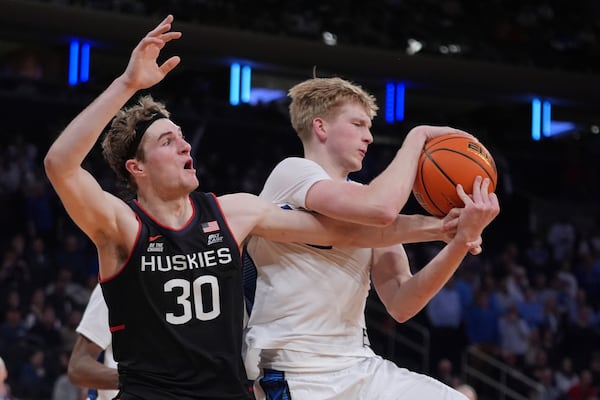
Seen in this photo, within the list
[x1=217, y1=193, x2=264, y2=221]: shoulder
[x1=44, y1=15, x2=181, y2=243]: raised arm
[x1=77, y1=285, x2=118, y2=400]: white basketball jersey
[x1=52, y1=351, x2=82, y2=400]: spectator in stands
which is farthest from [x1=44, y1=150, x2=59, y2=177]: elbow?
[x1=52, y1=351, x2=82, y2=400]: spectator in stands

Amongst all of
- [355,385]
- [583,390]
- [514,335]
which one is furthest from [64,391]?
[583,390]

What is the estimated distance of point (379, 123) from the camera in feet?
63.2

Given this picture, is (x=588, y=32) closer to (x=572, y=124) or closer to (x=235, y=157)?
(x=572, y=124)

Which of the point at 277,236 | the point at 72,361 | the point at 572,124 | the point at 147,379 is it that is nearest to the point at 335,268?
the point at 277,236

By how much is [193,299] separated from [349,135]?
101 centimetres

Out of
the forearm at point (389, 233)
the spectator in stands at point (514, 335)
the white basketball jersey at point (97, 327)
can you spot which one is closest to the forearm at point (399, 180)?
the forearm at point (389, 233)

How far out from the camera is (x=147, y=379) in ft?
11.5

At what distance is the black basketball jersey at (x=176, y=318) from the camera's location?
3.51 m

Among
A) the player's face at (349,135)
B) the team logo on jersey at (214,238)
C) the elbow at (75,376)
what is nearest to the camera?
the team logo on jersey at (214,238)

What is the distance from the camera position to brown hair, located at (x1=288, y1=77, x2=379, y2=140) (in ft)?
13.5

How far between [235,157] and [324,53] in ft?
8.78

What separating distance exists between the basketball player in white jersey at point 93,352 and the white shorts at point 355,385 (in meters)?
1.08

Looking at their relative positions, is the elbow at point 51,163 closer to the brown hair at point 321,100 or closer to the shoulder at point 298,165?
the shoulder at point 298,165

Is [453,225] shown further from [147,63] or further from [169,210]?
[147,63]
